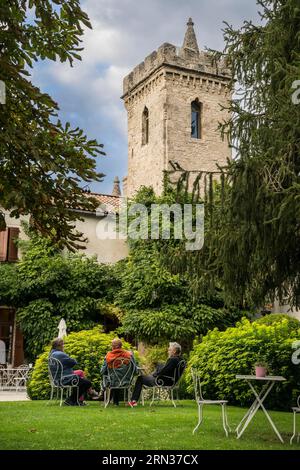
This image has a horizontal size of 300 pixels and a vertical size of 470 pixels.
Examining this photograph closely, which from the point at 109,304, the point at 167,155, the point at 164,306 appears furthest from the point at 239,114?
the point at 167,155

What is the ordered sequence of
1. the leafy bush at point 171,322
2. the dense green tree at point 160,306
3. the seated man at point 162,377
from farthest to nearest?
1. the dense green tree at point 160,306
2. the leafy bush at point 171,322
3. the seated man at point 162,377

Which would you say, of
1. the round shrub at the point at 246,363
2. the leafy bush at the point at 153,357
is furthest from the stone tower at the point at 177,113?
the round shrub at the point at 246,363

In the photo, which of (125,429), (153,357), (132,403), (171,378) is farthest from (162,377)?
(153,357)

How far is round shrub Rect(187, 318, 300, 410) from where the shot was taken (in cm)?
1185

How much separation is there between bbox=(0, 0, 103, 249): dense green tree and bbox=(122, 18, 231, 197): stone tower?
20.4 meters

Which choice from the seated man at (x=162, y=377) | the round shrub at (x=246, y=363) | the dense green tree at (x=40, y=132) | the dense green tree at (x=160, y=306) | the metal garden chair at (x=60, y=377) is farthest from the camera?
the dense green tree at (x=160, y=306)

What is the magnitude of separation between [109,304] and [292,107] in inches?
599

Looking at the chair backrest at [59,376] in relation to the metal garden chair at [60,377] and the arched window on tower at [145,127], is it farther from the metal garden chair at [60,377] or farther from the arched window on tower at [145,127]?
the arched window on tower at [145,127]

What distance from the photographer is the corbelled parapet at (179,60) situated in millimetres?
28625

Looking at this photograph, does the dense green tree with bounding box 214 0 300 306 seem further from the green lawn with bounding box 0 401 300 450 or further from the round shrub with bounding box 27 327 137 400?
the round shrub with bounding box 27 327 137 400

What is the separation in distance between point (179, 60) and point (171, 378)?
2049 centimetres

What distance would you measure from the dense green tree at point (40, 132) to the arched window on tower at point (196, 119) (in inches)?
876

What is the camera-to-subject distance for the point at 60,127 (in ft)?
22.2

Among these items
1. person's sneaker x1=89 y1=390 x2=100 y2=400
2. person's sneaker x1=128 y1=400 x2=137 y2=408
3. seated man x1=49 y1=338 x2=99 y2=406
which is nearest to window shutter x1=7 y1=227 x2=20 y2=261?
person's sneaker x1=89 y1=390 x2=100 y2=400
